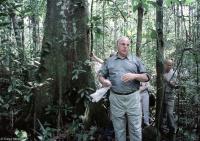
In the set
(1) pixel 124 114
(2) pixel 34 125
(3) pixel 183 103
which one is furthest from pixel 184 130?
(2) pixel 34 125

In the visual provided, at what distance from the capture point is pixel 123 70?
6031 mm

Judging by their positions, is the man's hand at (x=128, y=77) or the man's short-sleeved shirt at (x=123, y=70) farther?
the man's short-sleeved shirt at (x=123, y=70)

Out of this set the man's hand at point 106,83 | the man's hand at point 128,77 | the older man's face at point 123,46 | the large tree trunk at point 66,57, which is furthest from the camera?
the large tree trunk at point 66,57

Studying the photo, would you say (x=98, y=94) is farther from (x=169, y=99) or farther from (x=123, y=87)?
(x=169, y=99)

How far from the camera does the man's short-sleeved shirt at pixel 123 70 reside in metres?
6.02

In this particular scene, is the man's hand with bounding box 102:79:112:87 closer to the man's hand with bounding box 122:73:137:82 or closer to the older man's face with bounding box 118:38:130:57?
the man's hand with bounding box 122:73:137:82

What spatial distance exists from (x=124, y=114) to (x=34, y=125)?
4.85ft

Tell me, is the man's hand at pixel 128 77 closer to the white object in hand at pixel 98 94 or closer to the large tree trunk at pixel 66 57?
the white object in hand at pixel 98 94

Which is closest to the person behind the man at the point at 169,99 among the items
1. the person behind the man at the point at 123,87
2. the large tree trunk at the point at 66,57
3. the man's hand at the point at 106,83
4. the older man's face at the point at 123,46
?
the large tree trunk at the point at 66,57

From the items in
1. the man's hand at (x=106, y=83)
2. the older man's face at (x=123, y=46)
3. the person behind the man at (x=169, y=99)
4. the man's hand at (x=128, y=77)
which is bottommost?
the person behind the man at (x=169, y=99)

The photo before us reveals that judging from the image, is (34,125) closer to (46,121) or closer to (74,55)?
(46,121)

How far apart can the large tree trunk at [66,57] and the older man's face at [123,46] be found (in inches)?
40.7

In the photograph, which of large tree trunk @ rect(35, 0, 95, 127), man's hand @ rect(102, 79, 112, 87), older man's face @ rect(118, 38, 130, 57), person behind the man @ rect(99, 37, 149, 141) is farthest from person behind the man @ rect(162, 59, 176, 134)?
man's hand @ rect(102, 79, 112, 87)

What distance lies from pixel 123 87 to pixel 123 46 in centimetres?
66
